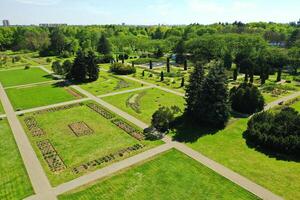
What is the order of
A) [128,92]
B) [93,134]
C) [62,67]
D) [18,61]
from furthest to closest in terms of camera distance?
[18,61], [62,67], [128,92], [93,134]

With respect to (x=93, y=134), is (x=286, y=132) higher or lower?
higher

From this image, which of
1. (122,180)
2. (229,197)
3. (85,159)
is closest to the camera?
(229,197)

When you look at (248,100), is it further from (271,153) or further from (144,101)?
(144,101)

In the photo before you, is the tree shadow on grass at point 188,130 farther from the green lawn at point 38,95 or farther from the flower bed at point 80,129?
the green lawn at point 38,95

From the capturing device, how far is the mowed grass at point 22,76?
65.5m

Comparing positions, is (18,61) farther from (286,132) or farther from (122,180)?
(286,132)

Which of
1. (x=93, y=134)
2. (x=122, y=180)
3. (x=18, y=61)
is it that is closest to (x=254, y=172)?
(x=122, y=180)

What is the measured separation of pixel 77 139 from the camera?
3366 cm

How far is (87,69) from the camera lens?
64.0 metres

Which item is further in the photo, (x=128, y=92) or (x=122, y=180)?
(x=128, y=92)

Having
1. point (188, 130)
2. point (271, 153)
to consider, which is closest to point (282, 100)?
point (271, 153)

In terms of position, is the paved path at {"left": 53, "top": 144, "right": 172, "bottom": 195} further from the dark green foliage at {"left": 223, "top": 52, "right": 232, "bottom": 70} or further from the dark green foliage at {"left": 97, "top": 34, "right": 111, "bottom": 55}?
the dark green foliage at {"left": 97, "top": 34, "right": 111, "bottom": 55}

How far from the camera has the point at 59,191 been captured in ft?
77.0

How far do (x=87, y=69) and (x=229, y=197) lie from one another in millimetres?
50187
